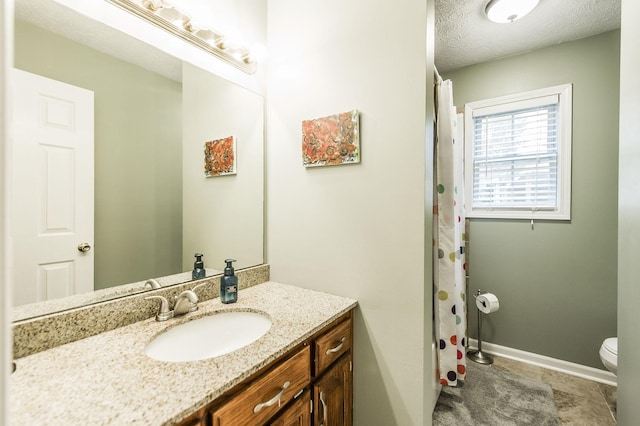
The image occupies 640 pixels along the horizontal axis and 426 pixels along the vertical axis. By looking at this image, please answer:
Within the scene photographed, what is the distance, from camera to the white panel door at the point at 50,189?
0.81 metres

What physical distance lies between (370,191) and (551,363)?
2286 millimetres

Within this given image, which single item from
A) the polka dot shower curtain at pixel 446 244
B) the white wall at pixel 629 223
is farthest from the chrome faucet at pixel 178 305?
the white wall at pixel 629 223

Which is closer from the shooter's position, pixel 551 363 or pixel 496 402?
pixel 496 402

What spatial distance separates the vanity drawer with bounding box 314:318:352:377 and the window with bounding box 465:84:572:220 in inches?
73.2

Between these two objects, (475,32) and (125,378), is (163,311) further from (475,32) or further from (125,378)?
(475,32)

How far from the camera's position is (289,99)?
154 cm

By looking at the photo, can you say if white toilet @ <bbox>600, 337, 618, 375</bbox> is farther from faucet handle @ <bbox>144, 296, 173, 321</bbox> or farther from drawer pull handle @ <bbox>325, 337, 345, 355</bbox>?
faucet handle @ <bbox>144, 296, 173, 321</bbox>

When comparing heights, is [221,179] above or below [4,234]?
above

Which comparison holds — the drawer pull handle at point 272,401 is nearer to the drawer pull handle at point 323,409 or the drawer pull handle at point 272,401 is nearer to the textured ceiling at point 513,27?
the drawer pull handle at point 323,409

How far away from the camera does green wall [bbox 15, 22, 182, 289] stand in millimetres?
897

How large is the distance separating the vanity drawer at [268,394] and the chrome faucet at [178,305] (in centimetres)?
46

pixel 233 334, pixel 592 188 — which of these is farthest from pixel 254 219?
pixel 592 188

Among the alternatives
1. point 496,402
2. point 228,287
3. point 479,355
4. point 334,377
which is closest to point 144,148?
point 228,287

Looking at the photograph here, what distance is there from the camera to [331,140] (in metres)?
1.37
